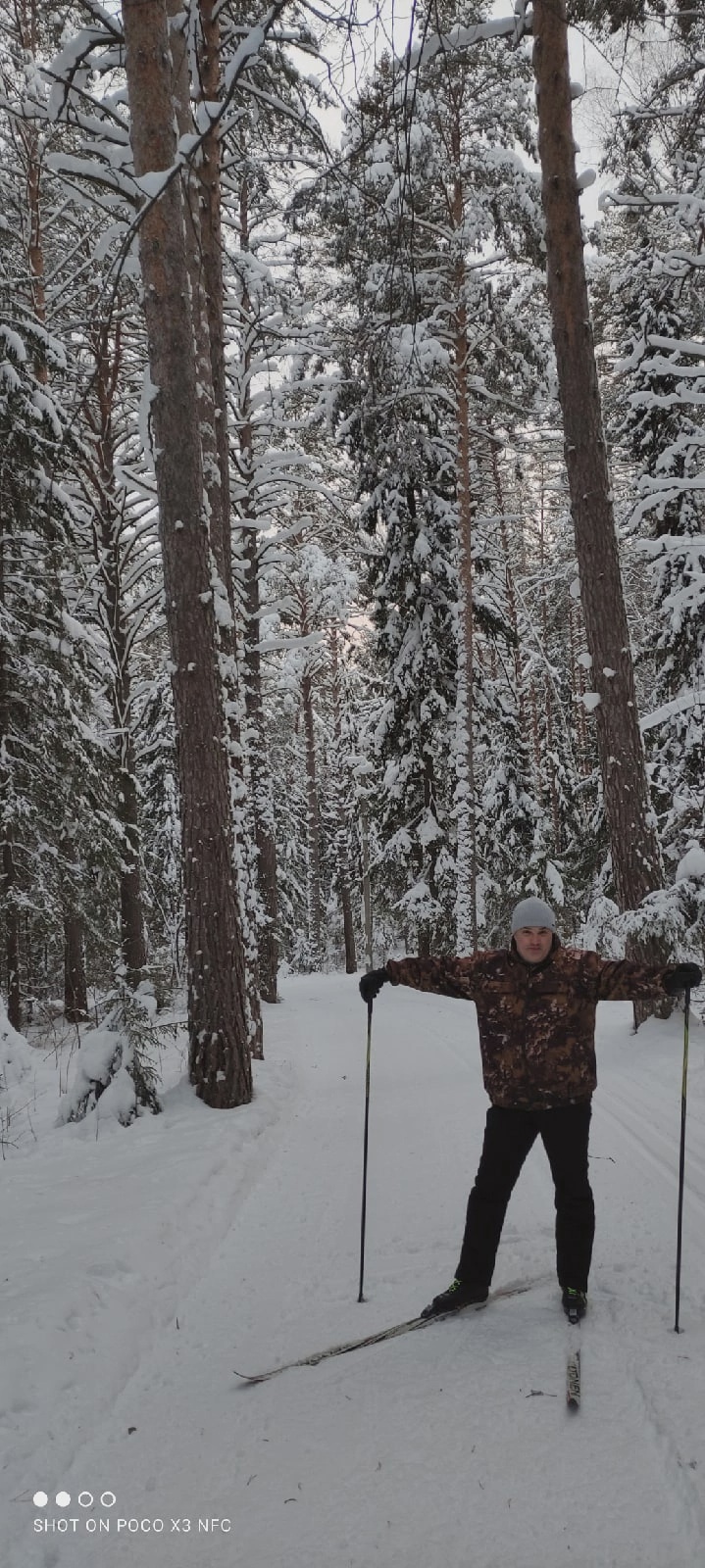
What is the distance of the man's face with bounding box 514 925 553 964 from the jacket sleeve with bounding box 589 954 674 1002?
0.20m

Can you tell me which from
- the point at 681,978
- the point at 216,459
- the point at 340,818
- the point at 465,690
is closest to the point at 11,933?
the point at 216,459

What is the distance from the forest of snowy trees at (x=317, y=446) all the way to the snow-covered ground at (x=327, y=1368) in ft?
6.36

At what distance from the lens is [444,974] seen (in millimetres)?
3996

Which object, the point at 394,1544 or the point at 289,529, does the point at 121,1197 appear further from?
the point at 289,529

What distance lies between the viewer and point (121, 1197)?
478 centimetres

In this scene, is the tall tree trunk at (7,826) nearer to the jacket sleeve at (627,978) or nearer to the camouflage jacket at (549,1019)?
the camouflage jacket at (549,1019)

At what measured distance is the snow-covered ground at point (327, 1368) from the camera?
2455 millimetres

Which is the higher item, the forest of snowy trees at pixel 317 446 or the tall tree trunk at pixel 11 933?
the forest of snowy trees at pixel 317 446

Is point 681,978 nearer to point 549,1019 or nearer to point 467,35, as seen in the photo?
point 549,1019

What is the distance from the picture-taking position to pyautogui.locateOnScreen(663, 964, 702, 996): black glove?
3613 mm

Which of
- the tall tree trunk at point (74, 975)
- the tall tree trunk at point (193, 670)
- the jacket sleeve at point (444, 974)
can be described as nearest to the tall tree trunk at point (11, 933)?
the tall tree trunk at point (74, 975)

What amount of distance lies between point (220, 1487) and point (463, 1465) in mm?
786

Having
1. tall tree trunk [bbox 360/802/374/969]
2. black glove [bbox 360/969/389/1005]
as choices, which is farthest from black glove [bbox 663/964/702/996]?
tall tree trunk [bbox 360/802/374/969]

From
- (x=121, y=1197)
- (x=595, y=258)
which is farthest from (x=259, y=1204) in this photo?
(x=595, y=258)
